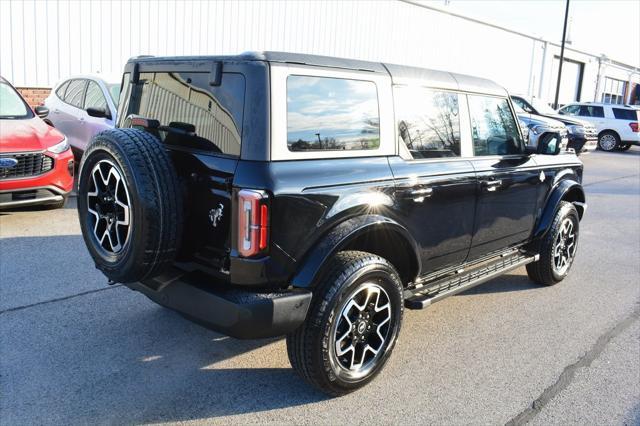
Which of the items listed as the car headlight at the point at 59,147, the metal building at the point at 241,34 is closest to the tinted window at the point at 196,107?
the car headlight at the point at 59,147

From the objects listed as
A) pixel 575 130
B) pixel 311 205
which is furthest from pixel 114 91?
pixel 575 130

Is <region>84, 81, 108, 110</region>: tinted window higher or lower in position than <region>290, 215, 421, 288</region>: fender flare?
higher

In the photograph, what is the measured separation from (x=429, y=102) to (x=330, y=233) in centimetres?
139

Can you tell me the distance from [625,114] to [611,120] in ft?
1.99

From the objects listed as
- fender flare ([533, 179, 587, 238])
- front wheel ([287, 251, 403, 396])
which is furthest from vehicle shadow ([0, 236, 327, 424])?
fender flare ([533, 179, 587, 238])

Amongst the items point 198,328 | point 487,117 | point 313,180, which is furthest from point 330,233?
point 487,117

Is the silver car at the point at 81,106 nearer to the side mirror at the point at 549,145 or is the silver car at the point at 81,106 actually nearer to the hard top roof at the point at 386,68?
the hard top roof at the point at 386,68

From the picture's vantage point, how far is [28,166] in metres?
6.87

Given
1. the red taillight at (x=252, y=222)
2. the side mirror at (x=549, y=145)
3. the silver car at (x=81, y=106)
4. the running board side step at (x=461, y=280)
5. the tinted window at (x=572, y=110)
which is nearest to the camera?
the red taillight at (x=252, y=222)

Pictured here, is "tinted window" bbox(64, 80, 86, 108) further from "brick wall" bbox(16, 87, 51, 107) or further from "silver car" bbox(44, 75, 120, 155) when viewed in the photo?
"brick wall" bbox(16, 87, 51, 107)

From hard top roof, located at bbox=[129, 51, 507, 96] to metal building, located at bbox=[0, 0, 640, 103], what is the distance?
6.67 m

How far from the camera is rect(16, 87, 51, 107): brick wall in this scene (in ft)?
36.6

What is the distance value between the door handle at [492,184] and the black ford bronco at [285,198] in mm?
335

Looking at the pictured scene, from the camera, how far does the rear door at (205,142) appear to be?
3.05 meters
